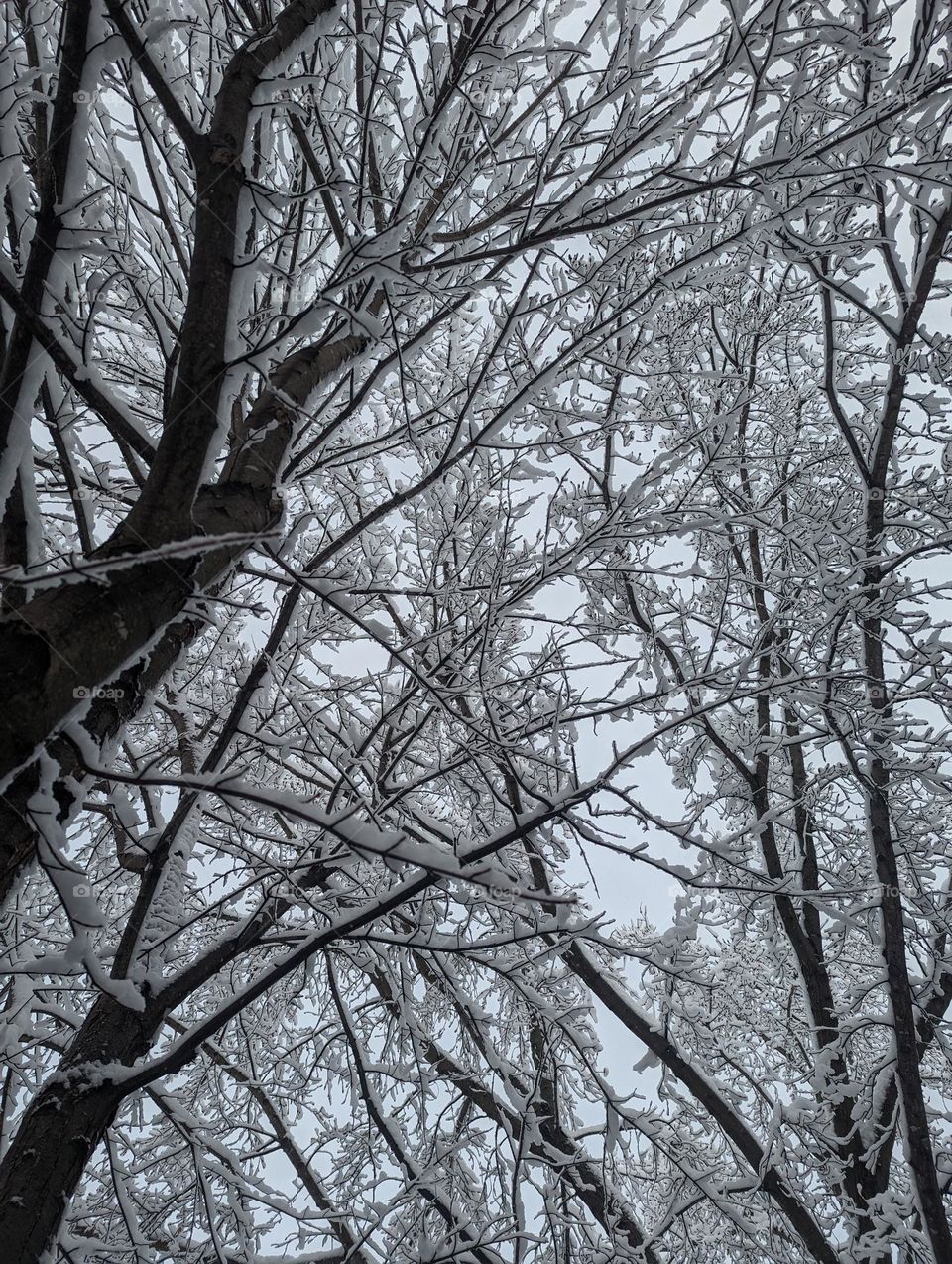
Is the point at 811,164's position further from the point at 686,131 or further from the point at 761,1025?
the point at 761,1025

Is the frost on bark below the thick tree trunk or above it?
above

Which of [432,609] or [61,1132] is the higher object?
[432,609]

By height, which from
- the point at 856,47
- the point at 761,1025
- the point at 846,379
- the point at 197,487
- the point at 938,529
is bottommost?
the point at 197,487

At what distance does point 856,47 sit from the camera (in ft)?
7.24

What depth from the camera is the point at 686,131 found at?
2.30 meters

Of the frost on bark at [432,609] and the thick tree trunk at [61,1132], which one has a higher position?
the frost on bark at [432,609]

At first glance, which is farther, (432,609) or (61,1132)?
(432,609)

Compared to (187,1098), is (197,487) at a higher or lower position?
higher

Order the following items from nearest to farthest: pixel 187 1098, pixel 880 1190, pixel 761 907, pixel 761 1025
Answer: pixel 880 1190 < pixel 187 1098 < pixel 761 907 < pixel 761 1025

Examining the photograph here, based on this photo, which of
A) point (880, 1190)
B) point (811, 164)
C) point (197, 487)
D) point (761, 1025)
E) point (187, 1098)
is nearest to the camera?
point (197, 487)

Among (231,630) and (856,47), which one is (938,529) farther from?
(231,630)

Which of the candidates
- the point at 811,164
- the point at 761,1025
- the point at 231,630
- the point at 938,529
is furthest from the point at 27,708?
the point at 761,1025

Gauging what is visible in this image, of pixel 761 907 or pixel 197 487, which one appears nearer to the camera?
pixel 197 487

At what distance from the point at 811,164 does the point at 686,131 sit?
38 centimetres
